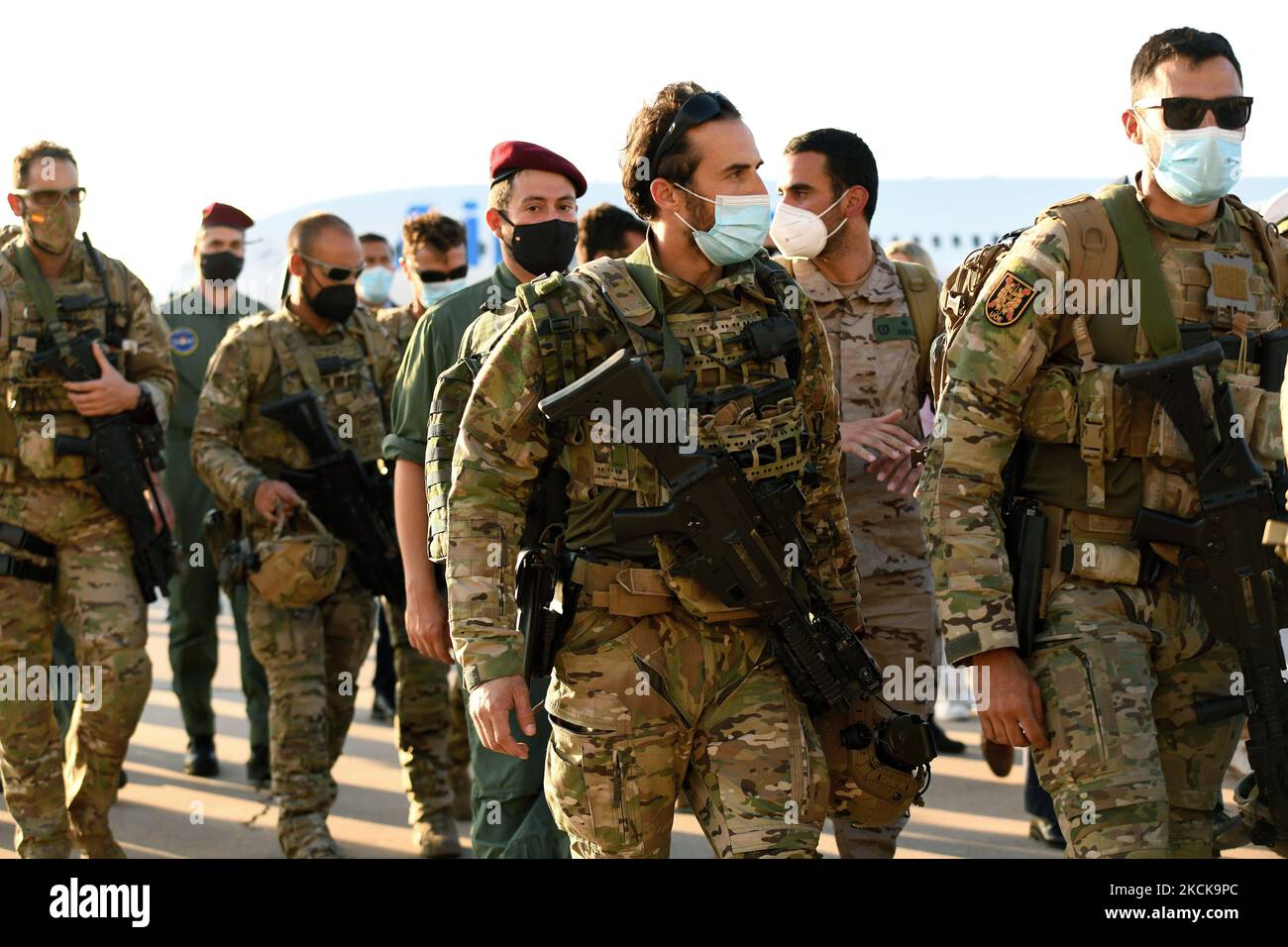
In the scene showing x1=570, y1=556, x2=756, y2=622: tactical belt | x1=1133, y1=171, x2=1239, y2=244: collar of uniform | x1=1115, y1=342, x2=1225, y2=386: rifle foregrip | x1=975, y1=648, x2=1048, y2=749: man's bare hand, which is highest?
x1=1133, y1=171, x2=1239, y2=244: collar of uniform

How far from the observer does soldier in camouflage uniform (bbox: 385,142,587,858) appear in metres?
4.63

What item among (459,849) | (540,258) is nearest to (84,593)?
(459,849)

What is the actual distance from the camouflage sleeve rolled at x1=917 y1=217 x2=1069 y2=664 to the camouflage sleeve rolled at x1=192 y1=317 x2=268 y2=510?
321 cm

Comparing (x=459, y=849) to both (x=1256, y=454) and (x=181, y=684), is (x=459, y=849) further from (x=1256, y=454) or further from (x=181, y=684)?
(x=1256, y=454)

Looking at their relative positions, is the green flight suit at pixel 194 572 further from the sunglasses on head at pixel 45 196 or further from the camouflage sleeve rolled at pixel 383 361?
the sunglasses on head at pixel 45 196

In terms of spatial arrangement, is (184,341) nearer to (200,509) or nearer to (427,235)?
(200,509)

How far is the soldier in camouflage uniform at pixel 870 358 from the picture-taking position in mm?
5004

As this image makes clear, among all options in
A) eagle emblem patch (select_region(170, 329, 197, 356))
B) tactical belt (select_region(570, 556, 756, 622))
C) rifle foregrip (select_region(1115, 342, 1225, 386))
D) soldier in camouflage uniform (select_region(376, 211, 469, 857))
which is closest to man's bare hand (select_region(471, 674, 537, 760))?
tactical belt (select_region(570, 556, 756, 622))

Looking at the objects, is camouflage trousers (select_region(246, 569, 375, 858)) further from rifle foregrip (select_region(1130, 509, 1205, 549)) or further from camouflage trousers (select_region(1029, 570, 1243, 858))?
rifle foregrip (select_region(1130, 509, 1205, 549))

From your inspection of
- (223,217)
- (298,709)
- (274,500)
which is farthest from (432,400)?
(223,217)

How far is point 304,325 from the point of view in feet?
21.0

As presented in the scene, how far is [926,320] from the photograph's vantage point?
5.16 meters

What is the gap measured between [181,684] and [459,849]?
2158mm

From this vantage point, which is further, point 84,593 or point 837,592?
point 84,593
